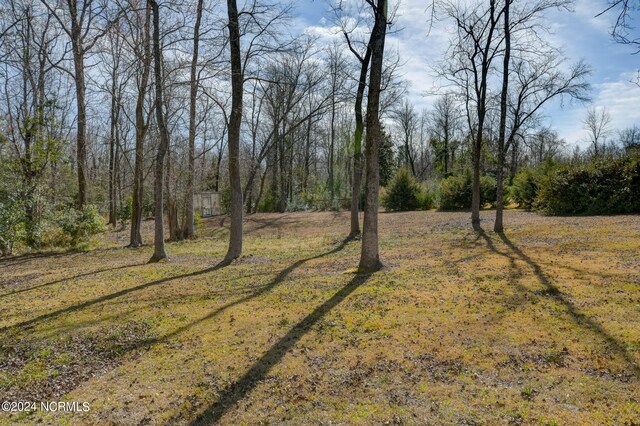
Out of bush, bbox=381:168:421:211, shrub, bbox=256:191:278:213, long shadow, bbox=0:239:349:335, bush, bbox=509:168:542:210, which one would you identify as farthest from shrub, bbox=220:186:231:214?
long shadow, bbox=0:239:349:335

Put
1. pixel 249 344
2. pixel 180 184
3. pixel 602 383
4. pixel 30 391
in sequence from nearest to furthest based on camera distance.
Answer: pixel 602 383
pixel 30 391
pixel 249 344
pixel 180 184

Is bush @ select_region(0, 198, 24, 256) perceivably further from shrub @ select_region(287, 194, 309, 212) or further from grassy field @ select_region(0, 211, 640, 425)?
shrub @ select_region(287, 194, 309, 212)

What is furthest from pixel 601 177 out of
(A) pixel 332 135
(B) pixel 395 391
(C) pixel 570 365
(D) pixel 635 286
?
(A) pixel 332 135

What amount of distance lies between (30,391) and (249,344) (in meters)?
2.06

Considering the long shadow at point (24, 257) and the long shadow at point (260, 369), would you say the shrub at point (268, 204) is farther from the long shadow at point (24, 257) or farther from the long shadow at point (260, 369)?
the long shadow at point (260, 369)

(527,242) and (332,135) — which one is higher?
(332,135)

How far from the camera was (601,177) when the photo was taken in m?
15.4

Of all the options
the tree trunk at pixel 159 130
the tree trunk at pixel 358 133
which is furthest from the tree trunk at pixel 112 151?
the tree trunk at pixel 358 133

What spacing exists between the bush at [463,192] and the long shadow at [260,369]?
1892cm

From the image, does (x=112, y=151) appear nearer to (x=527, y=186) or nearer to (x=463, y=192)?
(x=463, y=192)

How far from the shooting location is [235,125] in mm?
10062

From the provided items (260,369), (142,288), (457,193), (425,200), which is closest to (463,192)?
(457,193)

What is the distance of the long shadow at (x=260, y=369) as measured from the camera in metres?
3.25

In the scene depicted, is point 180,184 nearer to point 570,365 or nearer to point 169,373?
point 169,373
